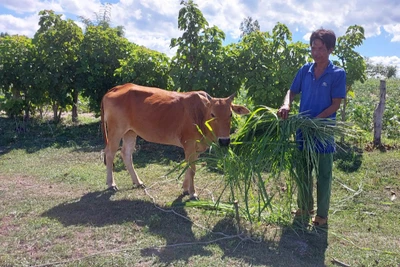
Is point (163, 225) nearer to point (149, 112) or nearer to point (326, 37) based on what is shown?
point (149, 112)

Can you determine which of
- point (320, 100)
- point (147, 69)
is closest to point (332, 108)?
point (320, 100)

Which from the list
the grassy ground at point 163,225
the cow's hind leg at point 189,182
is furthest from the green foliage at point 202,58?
the cow's hind leg at point 189,182

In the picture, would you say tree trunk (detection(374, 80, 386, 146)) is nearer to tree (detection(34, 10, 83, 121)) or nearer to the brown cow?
the brown cow

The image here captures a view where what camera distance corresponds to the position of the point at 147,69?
33.4ft

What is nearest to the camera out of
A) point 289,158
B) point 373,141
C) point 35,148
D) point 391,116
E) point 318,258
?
point 318,258

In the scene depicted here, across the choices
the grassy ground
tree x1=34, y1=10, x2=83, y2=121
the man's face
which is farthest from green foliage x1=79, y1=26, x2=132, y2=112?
the man's face

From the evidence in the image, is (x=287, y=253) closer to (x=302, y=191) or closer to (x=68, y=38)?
(x=302, y=191)

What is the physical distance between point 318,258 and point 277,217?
846 mm

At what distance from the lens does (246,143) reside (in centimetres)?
478

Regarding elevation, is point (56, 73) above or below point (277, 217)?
above

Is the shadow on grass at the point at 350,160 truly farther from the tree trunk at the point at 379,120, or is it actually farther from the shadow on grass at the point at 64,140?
the shadow on grass at the point at 64,140

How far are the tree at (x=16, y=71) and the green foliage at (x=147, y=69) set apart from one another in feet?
9.40

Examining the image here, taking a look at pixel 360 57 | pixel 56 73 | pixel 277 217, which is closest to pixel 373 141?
pixel 360 57

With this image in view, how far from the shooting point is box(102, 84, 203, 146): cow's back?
19.8 ft
